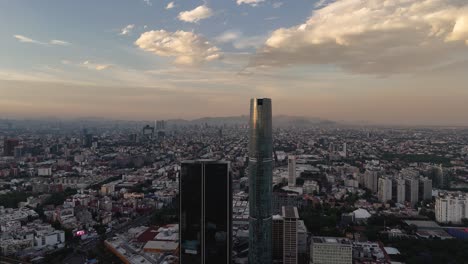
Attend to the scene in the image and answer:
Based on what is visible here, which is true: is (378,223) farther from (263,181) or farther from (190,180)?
(190,180)

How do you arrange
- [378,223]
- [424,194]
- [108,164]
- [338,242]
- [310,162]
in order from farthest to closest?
[310,162], [108,164], [424,194], [378,223], [338,242]

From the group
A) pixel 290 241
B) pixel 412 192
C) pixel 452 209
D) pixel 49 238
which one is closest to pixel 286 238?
pixel 290 241

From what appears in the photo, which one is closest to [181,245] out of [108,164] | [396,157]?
[108,164]

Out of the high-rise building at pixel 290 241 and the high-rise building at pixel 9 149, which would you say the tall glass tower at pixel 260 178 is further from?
the high-rise building at pixel 9 149

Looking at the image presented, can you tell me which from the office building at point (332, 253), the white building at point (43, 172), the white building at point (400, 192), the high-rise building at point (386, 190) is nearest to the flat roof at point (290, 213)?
the office building at point (332, 253)

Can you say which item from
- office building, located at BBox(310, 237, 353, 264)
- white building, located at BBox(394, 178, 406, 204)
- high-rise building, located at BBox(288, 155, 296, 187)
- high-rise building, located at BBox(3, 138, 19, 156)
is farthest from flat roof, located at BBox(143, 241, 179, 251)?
high-rise building, located at BBox(3, 138, 19, 156)

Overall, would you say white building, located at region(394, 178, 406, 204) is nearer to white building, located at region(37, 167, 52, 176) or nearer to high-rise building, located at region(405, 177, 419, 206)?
high-rise building, located at region(405, 177, 419, 206)

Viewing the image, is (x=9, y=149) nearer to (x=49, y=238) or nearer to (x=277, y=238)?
(x=49, y=238)
